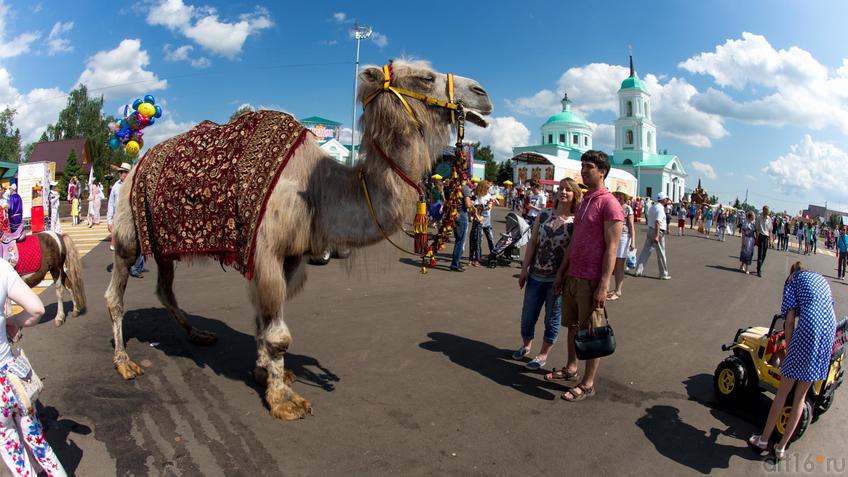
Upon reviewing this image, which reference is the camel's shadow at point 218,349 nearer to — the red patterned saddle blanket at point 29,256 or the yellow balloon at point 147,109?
the red patterned saddle blanket at point 29,256

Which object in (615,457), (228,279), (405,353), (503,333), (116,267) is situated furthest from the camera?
(228,279)

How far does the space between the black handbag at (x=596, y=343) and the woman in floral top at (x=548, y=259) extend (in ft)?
2.62

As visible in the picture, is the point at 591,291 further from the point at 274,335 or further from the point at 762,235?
the point at 762,235

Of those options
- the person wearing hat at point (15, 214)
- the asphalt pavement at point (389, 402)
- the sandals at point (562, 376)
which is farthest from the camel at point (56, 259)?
the sandals at point (562, 376)

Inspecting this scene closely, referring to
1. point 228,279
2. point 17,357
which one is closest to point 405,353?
point 17,357

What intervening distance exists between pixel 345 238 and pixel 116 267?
8.71 feet

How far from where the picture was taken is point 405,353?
5.38 m

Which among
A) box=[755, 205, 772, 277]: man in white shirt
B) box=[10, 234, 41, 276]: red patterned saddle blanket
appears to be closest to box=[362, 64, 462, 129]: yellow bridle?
box=[10, 234, 41, 276]: red patterned saddle blanket

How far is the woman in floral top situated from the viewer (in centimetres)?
493

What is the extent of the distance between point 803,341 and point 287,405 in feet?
12.8

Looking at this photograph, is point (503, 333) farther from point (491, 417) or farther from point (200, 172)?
point (200, 172)

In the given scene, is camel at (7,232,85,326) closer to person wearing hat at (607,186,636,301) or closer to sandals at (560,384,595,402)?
sandals at (560,384,595,402)

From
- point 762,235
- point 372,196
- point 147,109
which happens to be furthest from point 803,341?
point 147,109

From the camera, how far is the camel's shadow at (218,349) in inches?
183
